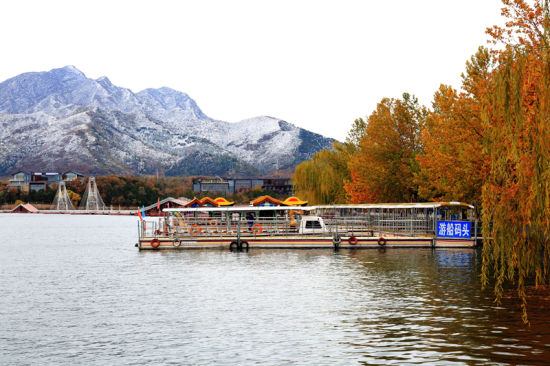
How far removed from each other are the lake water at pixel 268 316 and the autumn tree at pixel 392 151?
111ft

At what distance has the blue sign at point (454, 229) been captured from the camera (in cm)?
5931

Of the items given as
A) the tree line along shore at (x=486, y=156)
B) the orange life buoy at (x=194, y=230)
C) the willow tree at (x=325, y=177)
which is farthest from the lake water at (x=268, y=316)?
the willow tree at (x=325, y=177)

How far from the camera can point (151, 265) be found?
50.6 m

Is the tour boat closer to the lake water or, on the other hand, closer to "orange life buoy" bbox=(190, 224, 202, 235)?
"orange life buoy" bbox=(190, 224, 202, 235)

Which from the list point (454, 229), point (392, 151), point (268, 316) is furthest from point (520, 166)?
point (392, 151)

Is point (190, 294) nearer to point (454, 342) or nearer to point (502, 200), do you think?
point (454, 342)

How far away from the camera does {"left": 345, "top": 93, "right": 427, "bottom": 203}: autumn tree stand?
268 ft

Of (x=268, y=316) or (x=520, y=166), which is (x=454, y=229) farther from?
(x=520, y=166)

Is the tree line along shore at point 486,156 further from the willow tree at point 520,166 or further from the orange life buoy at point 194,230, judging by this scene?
the orange life buoy at point 194,230

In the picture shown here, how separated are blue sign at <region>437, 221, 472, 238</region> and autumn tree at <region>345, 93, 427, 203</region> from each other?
20434 mm

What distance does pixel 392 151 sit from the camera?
8300 centimetres

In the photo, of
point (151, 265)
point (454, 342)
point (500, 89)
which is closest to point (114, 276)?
point (151, 265)

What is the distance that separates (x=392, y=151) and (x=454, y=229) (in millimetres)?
24986

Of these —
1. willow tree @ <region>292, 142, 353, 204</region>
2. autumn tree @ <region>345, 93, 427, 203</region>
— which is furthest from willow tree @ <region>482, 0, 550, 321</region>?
willow tree @ <region>292, 142, 353, 204</region>
